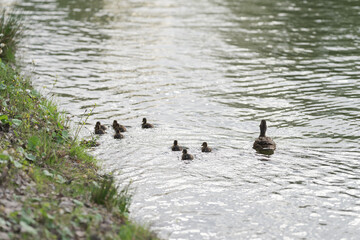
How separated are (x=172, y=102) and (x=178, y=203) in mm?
7706

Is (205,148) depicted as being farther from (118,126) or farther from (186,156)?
(118,126)

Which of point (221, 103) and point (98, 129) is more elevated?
point (221, 103)

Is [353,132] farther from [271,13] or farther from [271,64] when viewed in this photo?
[271,13]

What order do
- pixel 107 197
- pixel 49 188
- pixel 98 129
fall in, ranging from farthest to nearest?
1. pixel 98 129
2. pixel 49 188
3. pixel 107 197

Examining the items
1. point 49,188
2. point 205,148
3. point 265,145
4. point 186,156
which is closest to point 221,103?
point 265,145

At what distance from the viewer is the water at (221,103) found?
10148mm

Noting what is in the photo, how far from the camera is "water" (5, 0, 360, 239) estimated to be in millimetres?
10148

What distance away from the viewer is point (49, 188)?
9320 millimetres

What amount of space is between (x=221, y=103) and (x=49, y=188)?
363 inches

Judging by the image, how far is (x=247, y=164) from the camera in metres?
12.5

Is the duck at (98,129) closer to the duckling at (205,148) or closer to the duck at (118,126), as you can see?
the duck at (118,126)

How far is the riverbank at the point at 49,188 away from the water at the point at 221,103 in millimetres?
839

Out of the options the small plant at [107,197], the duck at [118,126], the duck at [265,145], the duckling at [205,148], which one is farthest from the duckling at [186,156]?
the small plant at [107,197]

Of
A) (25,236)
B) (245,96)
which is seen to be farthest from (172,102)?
(25,236)
